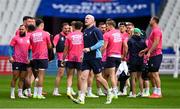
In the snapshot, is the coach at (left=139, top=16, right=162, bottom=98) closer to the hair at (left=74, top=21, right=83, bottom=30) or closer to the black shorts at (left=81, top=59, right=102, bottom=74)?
the hair at (left=74, top=21, right=83, bottom=30)

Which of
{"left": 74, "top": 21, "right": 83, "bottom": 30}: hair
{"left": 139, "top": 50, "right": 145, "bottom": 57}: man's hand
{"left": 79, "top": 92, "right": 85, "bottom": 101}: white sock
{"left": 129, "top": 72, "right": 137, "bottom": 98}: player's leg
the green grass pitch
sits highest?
{"left": 74, "top": 21, "right": 83, "bottom": 30}: hair

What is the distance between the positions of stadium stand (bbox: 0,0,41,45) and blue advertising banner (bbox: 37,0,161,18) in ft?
2.70

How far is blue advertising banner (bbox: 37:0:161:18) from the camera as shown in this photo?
156 ft

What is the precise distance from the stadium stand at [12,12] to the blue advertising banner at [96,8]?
822mm

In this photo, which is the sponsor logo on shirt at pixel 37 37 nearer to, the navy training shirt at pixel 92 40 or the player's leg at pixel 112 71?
the player's leg at pixel 112 71

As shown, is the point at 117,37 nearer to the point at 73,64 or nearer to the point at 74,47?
the point at 74,47

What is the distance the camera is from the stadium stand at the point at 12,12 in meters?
47.8

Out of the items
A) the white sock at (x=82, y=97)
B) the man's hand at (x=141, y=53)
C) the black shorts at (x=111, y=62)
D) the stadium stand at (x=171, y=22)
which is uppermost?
the stadium stand at (x=171, y=22)

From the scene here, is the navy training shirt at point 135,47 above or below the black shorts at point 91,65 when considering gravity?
above

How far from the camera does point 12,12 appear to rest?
48.5 metres

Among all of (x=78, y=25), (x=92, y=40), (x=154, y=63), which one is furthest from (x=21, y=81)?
(x=154, y=63)

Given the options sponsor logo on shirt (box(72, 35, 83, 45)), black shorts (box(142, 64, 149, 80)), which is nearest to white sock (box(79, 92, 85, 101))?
sponsor logo on shirt (box(72, 35, 83, 45))

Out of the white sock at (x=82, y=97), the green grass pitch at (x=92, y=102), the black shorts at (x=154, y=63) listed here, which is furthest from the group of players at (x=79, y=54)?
the white sock at (x=82, y=97)

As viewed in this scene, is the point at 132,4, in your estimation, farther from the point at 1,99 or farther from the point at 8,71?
the point at 1,99
